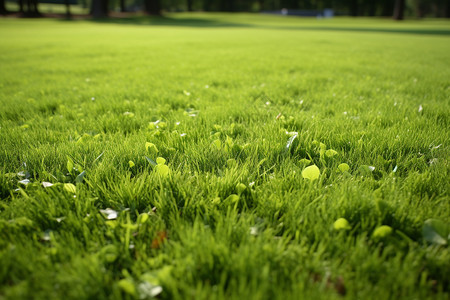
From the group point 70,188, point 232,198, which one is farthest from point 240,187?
point 70,188

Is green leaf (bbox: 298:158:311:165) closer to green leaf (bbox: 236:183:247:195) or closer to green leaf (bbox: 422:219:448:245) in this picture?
green leaf (bbox: 236:183:247:195)

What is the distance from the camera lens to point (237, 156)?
5.90 feet

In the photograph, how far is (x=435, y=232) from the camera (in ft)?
3.48

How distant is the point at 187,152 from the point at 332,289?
1209mm

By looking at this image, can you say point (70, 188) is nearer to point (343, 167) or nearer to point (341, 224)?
point (341, 224)

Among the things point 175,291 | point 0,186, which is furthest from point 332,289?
point 0,186

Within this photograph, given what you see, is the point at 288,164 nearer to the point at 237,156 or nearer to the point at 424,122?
the point at 237,156

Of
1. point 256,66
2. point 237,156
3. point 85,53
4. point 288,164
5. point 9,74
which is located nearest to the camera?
point 288,164

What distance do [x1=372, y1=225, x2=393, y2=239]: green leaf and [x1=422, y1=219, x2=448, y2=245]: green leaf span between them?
15 centimetres

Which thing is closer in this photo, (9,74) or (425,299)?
(425,299)

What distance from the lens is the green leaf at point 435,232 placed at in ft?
3.39

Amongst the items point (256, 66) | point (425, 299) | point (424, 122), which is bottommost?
point (425, 299)

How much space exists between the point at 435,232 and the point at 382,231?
0.70ft

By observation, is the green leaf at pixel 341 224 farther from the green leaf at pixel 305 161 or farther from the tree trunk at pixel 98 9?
the tree trunk at pixel 98 9
